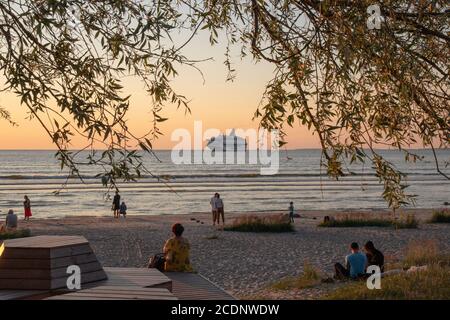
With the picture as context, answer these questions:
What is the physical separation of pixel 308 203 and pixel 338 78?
47361 millimetres

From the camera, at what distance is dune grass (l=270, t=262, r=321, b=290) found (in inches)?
547

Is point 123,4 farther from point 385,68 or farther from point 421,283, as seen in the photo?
point 421,283

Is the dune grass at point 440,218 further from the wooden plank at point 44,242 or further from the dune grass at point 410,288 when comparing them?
the wooden plank at point 44,242

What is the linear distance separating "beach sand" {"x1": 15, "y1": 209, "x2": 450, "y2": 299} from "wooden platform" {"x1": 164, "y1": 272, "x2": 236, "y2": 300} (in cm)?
448

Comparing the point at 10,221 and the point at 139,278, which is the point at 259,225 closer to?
the point at 10,221

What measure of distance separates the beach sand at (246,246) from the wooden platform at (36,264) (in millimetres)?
6885

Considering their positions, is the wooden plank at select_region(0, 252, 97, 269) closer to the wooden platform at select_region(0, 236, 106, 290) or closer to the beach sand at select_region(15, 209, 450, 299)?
the wooden platform at select_region(0, 236, 106, 290)

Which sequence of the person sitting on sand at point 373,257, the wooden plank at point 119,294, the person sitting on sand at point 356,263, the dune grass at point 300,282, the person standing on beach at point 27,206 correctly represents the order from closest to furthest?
the wooden plank at point 119,294
the person sitting on sand at point 356,263
the person sitting on sand at point 373,257
the dune grass at point 300,282
the person standing on beach at point 27,206

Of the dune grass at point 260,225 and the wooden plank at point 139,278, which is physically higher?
the wooden plank at point 139,278

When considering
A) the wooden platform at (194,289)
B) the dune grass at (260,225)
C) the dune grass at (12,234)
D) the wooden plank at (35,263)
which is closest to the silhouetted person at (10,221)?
the dune grass at (12,234)

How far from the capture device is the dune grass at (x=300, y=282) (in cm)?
1390

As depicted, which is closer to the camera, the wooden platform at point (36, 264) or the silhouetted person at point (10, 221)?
the wooden platform at point (36, 264)
